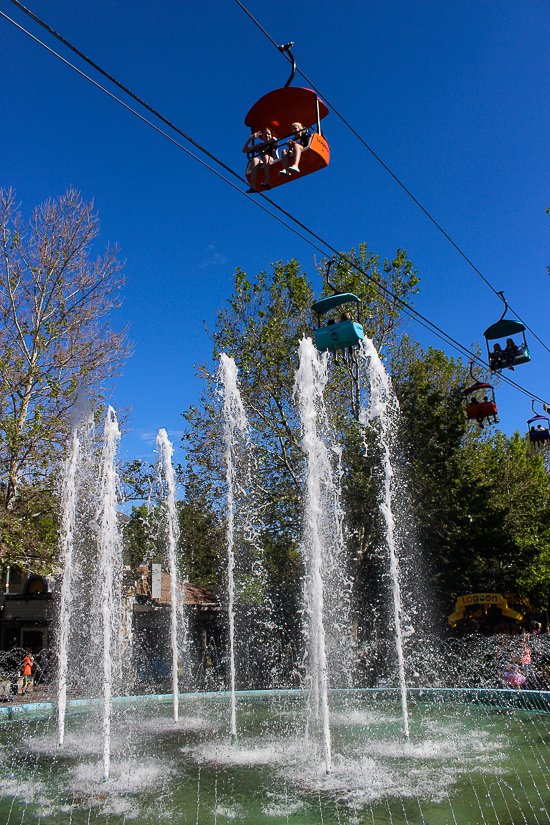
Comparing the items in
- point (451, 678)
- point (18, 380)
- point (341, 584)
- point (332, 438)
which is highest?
point (18, 380)

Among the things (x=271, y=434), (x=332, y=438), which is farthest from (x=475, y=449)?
(x=271, y=434)

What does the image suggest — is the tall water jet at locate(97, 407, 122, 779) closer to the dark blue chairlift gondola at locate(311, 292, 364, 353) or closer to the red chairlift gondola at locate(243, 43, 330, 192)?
the dark blue chairlift gondola at locate(311, 292, 364, 353)

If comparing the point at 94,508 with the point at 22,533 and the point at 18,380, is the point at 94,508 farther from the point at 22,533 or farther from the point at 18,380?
the point at 18,380

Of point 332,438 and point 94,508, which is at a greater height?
point 332,438

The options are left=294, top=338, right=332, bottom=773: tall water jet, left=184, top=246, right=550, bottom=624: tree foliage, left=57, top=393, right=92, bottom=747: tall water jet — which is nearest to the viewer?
left=294, top=338, right=332, bottom=773: tall water jet

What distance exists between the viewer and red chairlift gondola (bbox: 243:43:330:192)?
6.07m

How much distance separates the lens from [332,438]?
57.3 ft

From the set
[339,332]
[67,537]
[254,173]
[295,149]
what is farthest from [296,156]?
[67,537]

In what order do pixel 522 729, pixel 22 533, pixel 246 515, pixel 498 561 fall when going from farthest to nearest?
pixel 498 561, pixel 246 515, pixel 22 533, pixel 522 729

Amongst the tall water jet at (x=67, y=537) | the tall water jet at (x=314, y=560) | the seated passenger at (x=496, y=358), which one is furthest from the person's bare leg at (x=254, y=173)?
the tall water jet at (x=67, y=537)

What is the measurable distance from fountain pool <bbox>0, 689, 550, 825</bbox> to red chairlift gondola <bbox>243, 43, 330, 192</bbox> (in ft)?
20.2

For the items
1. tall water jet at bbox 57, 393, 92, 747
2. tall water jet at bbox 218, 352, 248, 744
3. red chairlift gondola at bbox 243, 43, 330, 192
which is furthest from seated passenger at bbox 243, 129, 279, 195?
tall water jet at bbox 57, 393, 92, 747

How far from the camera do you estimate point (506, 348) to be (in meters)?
11.3

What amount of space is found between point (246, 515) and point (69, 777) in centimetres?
1104
